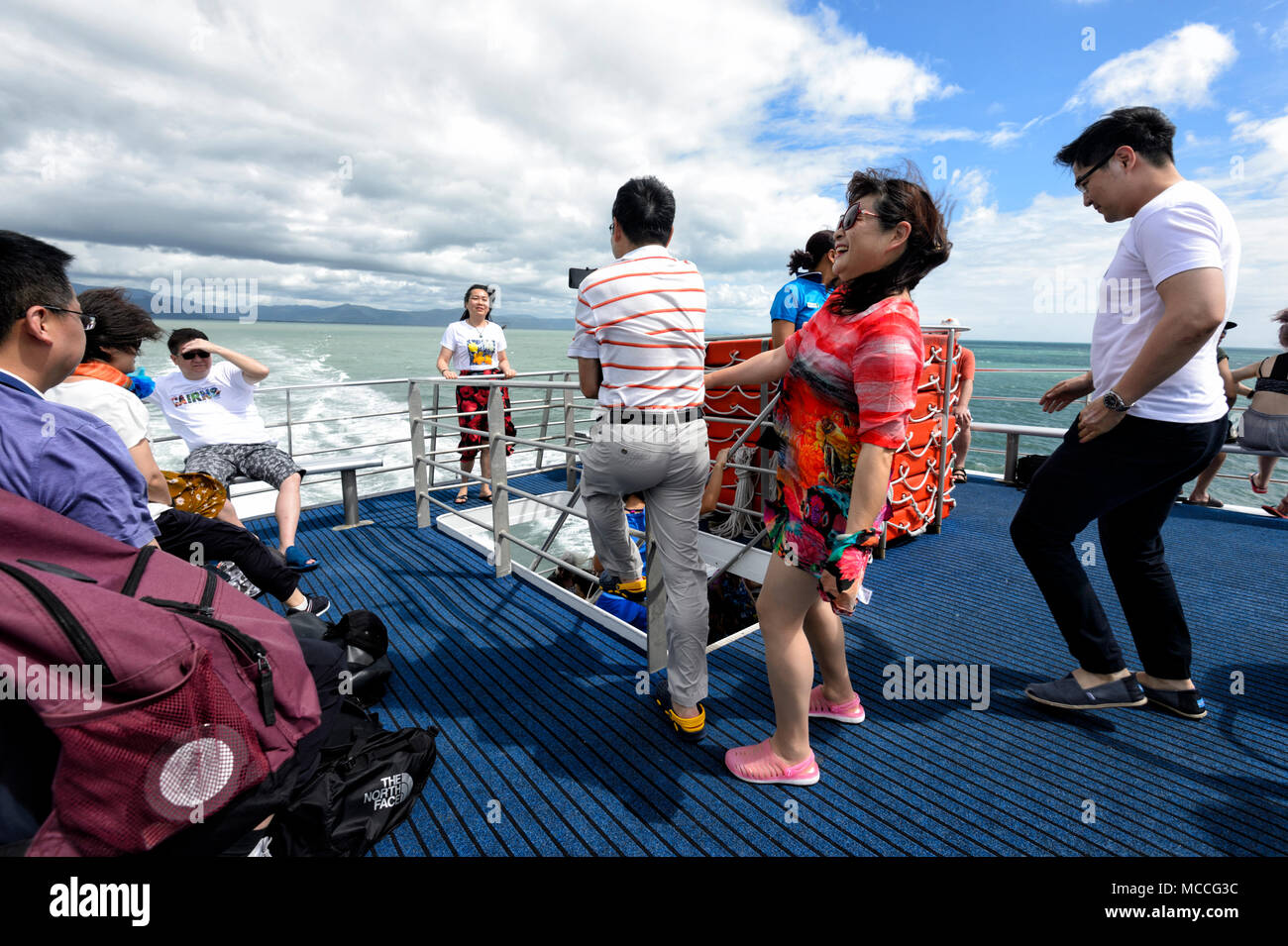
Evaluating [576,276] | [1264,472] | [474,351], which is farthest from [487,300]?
[1264,472]

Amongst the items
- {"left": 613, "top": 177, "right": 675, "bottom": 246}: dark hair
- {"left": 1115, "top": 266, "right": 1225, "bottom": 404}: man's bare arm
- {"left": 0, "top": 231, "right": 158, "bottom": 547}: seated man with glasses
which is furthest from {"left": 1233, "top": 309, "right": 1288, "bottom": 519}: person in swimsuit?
{"left": 0, "top": 231, "right": 158, "bottom": 547}: seated man with glasses

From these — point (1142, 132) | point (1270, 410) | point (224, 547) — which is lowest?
point (224, 547)

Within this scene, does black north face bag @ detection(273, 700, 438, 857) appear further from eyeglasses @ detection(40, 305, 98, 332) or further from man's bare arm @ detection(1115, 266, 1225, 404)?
man's bare arm @ detection(1115, 266, 1225, 404)

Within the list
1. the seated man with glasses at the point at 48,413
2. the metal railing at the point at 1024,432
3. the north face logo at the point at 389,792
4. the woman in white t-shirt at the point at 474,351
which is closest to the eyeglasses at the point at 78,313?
the seated man with glasses at the point at 48,413

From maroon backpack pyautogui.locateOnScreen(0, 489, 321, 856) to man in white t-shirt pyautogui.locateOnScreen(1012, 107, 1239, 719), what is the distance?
226 centimetres

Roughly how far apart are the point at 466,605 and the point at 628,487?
1604mm

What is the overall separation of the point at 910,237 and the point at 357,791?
6.37 ft

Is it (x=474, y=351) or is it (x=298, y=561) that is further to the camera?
(x=474, y=351)

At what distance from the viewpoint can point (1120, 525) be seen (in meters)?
1.93

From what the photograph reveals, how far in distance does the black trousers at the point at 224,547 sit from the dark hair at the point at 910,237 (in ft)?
8.74

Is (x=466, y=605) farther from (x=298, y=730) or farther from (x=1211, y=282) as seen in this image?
(x=1211, y=282)

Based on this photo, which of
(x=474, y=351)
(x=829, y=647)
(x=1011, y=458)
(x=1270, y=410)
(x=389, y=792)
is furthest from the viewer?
(x=1011, y=458)

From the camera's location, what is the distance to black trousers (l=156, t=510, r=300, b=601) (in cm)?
248

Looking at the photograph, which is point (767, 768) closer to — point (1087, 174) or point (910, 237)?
point (910, 237)
